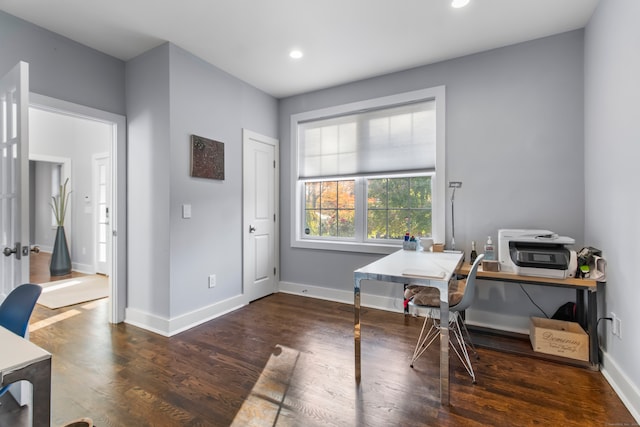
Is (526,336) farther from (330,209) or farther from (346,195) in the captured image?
(330,209)

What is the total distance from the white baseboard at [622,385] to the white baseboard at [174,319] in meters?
3.30

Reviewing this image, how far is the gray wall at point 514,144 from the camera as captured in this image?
8.95ft

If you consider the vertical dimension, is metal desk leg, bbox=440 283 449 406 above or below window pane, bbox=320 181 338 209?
below

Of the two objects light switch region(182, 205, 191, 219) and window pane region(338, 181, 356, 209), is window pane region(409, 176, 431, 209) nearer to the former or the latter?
window pane region(338, 181, 356, 209)

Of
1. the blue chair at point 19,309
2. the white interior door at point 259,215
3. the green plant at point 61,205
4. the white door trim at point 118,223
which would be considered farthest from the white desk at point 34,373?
the green plant at point 61,205

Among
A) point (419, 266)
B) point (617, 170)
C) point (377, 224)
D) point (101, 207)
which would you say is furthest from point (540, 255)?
point (101, 207)

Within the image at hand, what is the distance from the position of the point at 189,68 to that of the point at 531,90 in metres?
3.27

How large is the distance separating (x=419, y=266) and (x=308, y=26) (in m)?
2.18

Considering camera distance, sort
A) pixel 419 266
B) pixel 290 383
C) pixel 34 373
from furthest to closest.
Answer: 1. pixel 419 266
2. pixel 290 383
3. pixel 34 373

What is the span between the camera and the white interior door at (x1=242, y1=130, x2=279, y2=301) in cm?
379

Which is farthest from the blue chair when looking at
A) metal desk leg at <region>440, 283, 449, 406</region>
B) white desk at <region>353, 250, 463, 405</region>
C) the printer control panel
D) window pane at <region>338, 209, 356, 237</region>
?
the printer control panel

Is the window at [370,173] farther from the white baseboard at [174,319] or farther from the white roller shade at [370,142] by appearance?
the white baseboard at [174,319]

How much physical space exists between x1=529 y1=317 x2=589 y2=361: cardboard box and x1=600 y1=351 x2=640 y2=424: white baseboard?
0.12 metres

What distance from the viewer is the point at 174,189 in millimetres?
2955
